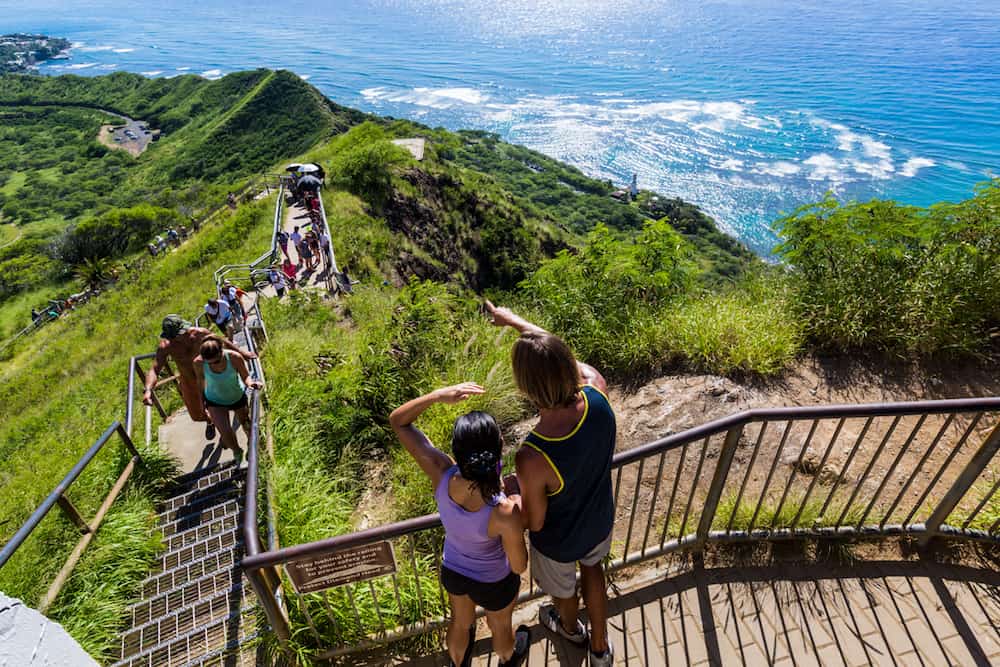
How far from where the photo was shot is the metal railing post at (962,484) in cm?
310

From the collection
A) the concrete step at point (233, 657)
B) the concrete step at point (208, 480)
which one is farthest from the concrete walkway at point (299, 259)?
the concrete step at point (233, 657)

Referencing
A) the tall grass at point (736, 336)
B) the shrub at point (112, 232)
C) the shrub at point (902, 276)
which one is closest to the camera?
the shrub at point (902, 276)

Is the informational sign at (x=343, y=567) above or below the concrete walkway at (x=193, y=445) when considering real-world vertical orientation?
above

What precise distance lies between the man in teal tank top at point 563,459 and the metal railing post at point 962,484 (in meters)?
2.42

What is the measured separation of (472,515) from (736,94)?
13775 centimetres

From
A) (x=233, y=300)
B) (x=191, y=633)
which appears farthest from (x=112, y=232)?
(x=191, y=633)

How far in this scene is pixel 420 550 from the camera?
4.50 m

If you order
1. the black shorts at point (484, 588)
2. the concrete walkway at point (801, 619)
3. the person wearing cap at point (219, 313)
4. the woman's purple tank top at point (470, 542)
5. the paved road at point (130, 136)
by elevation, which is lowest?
the paved road at point (130, 136)

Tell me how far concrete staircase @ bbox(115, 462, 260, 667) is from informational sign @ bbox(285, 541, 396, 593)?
1.34m

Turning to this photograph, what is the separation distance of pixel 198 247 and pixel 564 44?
632 feet

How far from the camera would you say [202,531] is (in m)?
5.07

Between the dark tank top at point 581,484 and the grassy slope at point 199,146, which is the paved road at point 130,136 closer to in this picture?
the grassy slope at point 199,146

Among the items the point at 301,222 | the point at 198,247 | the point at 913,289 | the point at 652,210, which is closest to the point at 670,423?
the point at 913,289

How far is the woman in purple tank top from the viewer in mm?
2271
